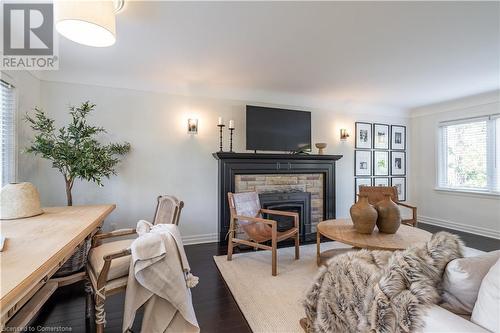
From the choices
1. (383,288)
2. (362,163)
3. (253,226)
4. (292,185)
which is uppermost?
(362,163)

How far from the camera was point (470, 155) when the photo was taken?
14.0 feet

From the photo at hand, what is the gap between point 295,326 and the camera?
67.3 inches

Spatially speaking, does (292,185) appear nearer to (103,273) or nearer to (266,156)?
(266,156)

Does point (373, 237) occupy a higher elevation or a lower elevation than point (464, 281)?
lower

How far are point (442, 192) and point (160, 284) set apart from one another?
544 cm

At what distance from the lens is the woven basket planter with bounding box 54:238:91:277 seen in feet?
5.57

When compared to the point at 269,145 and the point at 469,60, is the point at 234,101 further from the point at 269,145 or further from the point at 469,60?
the point at 469,60

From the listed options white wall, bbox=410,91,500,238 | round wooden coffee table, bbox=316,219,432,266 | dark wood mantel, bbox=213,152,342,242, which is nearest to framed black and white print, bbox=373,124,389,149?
white wall, bbox=410,91,500,238

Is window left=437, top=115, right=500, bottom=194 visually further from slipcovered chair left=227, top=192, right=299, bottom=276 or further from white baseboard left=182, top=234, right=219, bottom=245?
white baseboard left=182, top=234, right=219, bottom=245

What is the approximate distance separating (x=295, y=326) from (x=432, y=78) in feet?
12.1

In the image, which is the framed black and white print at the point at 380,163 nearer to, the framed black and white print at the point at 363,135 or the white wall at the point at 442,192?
the framed black and white print at the point at 363,135

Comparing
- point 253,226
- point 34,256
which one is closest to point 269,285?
point 253,226

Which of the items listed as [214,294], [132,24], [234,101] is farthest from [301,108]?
[214,294]

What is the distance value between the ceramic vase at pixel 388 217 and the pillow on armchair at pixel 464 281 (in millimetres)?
1363
